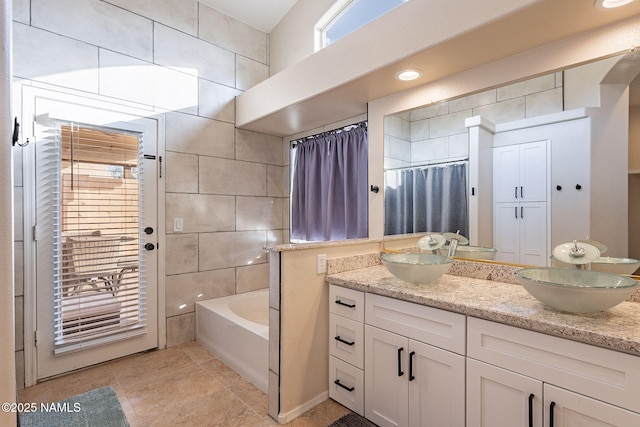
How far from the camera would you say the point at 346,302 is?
1980 millimetres

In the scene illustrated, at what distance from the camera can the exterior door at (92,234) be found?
90.1 inches

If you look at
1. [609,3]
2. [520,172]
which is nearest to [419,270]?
[520,172]

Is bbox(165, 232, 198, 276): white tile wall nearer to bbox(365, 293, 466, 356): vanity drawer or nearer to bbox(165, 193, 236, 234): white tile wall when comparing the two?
bbox(165, 193, 236, 234): white tile wall

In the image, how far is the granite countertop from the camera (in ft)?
3.67

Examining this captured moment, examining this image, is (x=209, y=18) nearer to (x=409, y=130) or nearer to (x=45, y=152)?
(x=45, y=152)

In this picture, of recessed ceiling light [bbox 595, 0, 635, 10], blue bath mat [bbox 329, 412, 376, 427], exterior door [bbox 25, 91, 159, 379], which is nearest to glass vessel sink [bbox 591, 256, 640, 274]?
recessed ceiling light [bbox 595, 0, 635, 10]

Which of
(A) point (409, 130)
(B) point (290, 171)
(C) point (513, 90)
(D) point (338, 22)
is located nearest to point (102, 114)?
(B) point (290, 171)

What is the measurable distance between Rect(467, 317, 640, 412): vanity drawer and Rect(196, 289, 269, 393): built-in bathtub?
4.67 feet

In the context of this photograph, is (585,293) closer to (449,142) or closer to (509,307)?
(509,307)

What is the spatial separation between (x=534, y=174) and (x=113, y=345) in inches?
130

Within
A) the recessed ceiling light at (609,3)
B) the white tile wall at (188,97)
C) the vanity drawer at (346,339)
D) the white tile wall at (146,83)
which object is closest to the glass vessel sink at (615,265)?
the recessed ceiling light at (609,3)

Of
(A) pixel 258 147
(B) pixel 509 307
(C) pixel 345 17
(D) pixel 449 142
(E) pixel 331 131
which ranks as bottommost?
(B) pixel 509 307

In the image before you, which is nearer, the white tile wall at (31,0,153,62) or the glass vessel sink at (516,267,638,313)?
the glass vessel sink at (516,267,638,313)

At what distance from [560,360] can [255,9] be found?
3.72 metres
